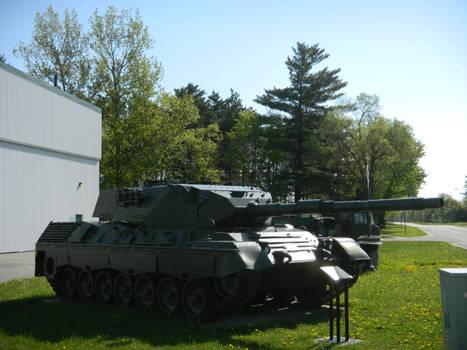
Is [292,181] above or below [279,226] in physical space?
above

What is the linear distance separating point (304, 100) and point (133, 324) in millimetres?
38357

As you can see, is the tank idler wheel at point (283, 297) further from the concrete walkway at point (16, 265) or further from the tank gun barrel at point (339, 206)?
the concrete walkway at point (16, 265)

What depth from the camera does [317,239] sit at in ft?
38.0

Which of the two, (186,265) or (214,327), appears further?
(186,265)

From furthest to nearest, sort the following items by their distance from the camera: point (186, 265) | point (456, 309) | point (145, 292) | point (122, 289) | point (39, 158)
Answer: point (39, 158) → point (122, 289) → point (145, 292) → point (186, 265) → point (456, 309)

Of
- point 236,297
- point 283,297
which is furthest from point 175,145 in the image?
point 236,297

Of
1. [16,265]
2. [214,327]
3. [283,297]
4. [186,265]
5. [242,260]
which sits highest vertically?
[242,260]

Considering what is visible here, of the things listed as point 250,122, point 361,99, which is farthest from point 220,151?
point 361,99

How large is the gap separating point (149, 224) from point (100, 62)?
26622 mm

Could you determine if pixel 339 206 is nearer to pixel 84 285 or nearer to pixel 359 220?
pixel 84 285

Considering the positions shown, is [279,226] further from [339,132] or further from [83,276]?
[339,132]

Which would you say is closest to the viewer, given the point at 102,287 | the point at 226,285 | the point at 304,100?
the point at 226,285

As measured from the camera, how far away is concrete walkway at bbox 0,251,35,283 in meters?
17.2

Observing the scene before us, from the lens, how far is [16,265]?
19641 millimetres
